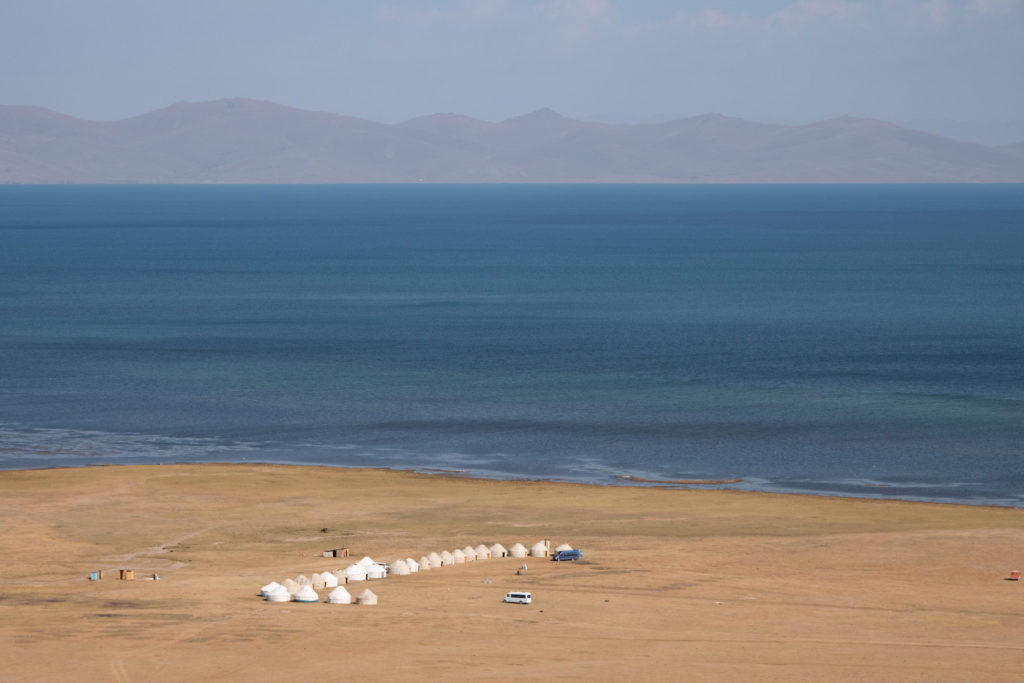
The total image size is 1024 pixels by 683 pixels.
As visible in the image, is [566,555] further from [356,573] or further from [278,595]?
[278,595]

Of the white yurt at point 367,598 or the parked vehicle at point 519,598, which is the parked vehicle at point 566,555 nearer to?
the parked vehicle at point 519,598

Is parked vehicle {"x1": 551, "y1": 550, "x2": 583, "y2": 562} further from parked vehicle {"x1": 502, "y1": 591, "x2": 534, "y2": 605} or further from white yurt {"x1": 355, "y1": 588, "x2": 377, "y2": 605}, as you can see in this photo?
white yurt {"x1": 355, "y1": 588, "x2": 377, "y2": 605}

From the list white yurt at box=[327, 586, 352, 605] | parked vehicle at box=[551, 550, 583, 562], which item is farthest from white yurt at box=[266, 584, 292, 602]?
parked vehicle at box=[551, 550, 583, 562]

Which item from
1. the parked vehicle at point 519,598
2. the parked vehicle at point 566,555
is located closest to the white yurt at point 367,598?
the parked vehicle at point 519,598

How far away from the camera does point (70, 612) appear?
146 feet

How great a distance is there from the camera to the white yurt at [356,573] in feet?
158

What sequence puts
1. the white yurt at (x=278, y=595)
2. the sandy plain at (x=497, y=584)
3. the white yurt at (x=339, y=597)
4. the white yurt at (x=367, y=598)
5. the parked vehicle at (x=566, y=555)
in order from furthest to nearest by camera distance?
the parked vehicle at (x=566, y=555), the white yurt at (x=339, y=597), the white yurt at (x=278, y=595), the white yurt at (x=367, y=598), the sandy plain at (x=497, y=584)

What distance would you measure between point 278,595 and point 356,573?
12.2 feet

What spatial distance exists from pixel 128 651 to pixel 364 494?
81.2ft

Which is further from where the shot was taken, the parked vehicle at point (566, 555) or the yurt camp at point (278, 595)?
the parked vehicle at point (566, 555)

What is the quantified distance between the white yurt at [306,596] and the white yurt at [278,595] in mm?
244

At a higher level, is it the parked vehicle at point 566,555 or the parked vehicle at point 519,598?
the parked vehicle at point 519,598

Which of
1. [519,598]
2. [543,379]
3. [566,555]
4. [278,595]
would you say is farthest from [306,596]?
[543,379]

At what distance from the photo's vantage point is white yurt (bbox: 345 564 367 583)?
4828 centimetres
